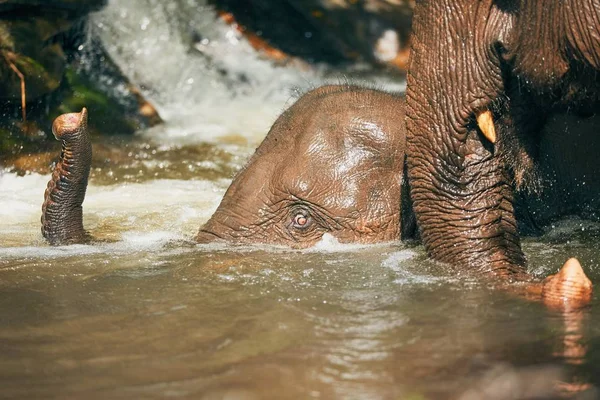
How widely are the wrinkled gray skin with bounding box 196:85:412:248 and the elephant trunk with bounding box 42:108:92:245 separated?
34.4 inches

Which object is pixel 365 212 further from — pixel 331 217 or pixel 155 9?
pixel 155 9

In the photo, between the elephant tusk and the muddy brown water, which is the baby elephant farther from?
the elephant tusk

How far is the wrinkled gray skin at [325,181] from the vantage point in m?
6.92

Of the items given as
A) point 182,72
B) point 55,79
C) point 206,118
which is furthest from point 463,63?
point 182,72

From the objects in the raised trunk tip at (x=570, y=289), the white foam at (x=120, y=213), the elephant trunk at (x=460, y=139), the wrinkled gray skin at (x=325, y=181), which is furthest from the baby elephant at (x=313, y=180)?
the raised trunk tip at (x=570, y=289)

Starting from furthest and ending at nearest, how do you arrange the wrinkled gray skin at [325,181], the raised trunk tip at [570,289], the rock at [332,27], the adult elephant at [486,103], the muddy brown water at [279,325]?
the rock at [332,27] → the wrinkled gray skin at [325,181] → the adult elephant at [486,103] → the raised trunk tip at [570,289] → the muddy brown water at [279,325]

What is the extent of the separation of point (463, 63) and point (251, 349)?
183cm

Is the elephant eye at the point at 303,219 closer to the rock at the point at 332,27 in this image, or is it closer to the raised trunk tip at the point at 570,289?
the raised trunk tip at the point at 570,289

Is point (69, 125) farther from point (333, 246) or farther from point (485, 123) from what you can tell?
point (485, 123)

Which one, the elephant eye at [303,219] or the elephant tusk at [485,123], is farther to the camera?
the elephant eye at [303,219]

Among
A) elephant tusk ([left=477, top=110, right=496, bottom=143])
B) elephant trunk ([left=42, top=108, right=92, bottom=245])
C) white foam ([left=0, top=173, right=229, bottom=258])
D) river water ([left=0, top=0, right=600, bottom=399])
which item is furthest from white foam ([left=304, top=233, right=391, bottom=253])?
elephant trunk ([left=42, top=108, right=92, bottom=245])

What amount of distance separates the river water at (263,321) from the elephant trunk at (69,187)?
0.24m

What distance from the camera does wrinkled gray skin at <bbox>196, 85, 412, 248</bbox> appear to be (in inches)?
273

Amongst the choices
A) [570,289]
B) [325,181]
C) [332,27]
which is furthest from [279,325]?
[332,27]
